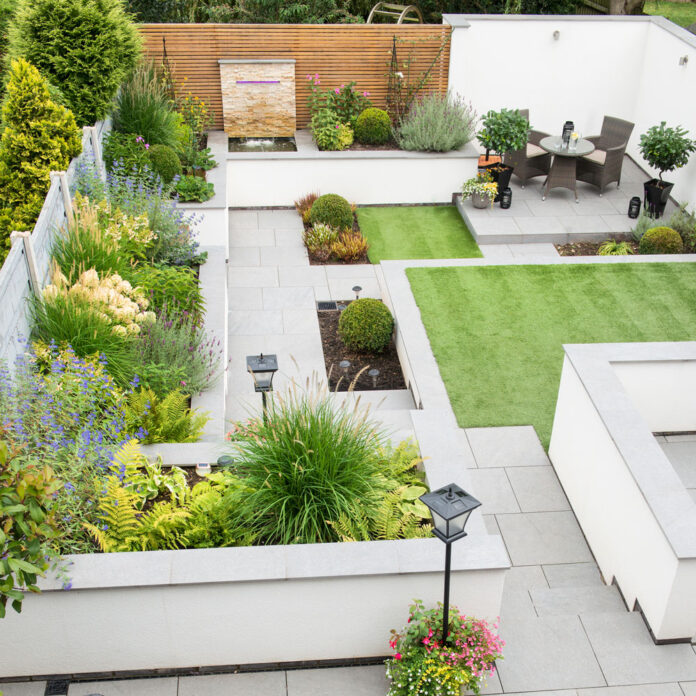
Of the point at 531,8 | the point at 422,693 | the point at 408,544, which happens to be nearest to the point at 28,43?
the point at 408,544

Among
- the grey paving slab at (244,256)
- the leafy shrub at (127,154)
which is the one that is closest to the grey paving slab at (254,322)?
the grey paving slab at (244,256)

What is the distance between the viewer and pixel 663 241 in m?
10.2

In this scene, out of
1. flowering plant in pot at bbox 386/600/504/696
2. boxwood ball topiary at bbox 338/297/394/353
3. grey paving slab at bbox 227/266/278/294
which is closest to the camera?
flowering plant in pot at bbox 386/600/504/696

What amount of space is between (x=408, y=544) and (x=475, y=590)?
1.61 feet

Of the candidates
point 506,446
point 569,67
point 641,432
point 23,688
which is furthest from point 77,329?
point 569,67

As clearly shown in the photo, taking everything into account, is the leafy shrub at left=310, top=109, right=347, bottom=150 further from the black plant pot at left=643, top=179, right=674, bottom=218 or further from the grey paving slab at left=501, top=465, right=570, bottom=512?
the grey paving slab at left=501, top=465, right=570, bottom=512

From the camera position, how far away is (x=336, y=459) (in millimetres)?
5133

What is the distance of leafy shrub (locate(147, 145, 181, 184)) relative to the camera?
10156 mm

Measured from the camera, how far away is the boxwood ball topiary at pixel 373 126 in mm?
12034

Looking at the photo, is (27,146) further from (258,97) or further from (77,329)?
(258,97)

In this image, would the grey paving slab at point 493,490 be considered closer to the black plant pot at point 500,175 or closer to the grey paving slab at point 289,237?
the grey paving slab at point 289,237

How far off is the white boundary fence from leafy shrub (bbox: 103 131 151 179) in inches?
77.5

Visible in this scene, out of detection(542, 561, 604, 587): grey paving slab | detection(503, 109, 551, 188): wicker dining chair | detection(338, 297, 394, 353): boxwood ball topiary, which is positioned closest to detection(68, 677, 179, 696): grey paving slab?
detection(542, 561, 604, 587): grey paving slab

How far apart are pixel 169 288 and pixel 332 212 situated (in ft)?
11.8
